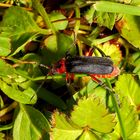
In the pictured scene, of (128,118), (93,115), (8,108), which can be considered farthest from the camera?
(8,108)

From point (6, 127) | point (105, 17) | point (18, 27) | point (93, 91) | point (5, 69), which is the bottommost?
point (6, 127)

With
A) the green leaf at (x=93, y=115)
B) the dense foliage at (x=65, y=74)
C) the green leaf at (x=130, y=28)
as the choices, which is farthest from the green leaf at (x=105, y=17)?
the green leaf at (x=93, y=115)

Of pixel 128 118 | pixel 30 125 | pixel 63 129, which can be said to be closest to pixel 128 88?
pixel 128 118

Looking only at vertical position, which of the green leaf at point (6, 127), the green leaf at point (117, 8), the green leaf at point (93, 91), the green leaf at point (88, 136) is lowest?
the green leaf at point (6, 127)

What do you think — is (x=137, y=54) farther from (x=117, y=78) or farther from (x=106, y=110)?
(x=106, y=110)

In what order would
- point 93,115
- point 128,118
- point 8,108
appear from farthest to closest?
point 8,108, point 128,118, point 93,115

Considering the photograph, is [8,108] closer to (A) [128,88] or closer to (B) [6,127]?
(B) [6,127]

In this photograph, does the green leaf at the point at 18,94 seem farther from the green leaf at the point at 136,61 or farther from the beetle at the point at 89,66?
the green leaf at the point at 136,61
